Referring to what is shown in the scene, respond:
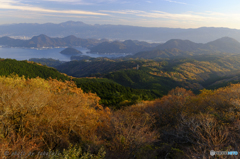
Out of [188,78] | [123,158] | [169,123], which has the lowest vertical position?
[188,78]

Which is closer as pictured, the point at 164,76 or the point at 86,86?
the point at 86,86

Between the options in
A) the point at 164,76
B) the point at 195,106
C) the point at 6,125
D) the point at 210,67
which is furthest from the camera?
the point at 210,67

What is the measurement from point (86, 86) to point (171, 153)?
47.7 metres

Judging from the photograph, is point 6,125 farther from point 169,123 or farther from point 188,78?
point 188,78

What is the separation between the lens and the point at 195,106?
969 inches

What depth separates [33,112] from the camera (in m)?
14.6

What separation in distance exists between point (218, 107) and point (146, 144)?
1725 cm

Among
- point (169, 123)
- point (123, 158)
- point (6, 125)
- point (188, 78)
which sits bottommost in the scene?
point (188, 78)

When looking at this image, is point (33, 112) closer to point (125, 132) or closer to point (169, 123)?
point (125, 132)

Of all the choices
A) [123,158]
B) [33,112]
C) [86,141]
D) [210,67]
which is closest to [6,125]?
[33,112]

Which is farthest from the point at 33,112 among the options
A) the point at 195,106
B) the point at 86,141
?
the point at 195,106

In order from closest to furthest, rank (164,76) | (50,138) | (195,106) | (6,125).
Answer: (6,125), (50,138), (195,106), (164,76)

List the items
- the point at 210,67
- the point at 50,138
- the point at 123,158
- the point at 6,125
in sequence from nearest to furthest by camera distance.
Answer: the point at 123,158 → the point at 6,125 → the point at 50,138 → the point at 210,67

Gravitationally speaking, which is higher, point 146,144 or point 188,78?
point 146,144
